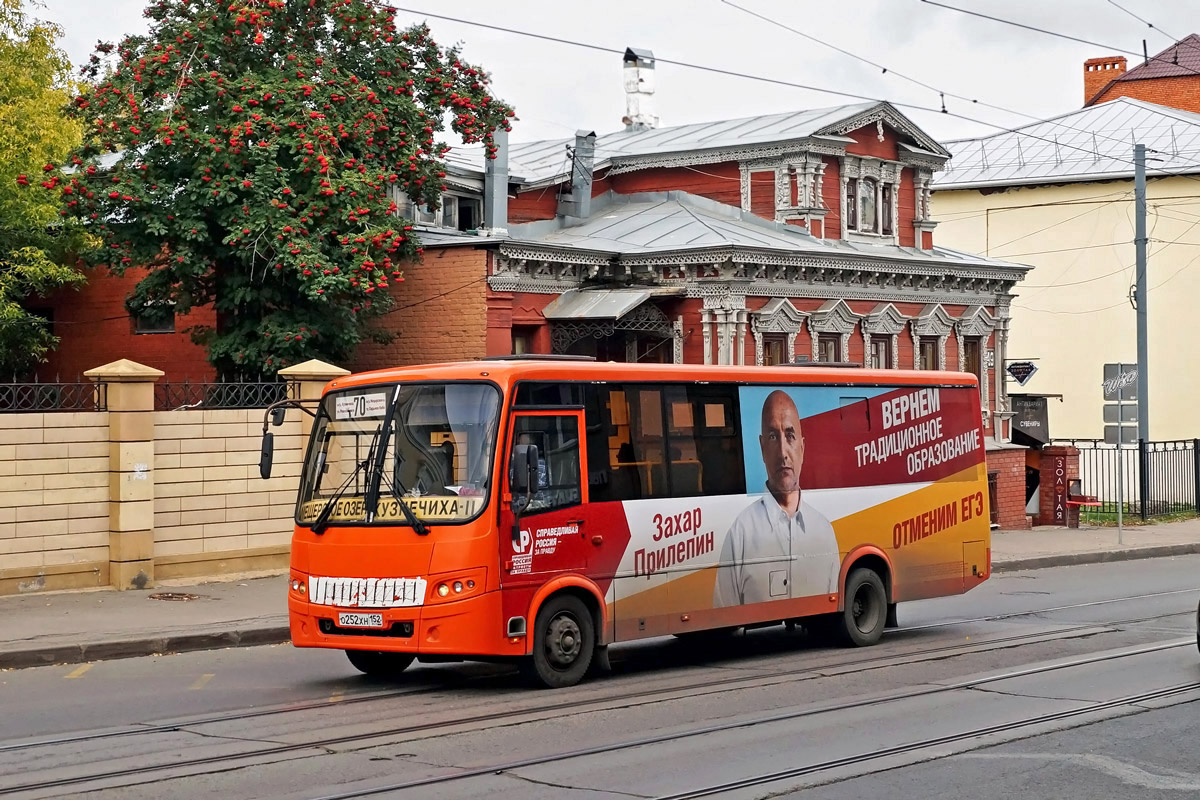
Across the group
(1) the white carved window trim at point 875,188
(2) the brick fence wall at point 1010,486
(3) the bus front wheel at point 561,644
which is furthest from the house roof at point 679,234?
(3) the bus front wheel at point 561,644

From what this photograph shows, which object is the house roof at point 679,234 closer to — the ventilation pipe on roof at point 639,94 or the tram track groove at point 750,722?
the ventilation pipe on roof at point 639,94

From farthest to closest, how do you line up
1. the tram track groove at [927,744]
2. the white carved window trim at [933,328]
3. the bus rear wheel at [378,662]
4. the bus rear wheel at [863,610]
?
the white carved window trim at [933,328] < the bus rear wheel at [863,610] < the bus rear wheel at [378,662] < the tram track groove at [927,744]

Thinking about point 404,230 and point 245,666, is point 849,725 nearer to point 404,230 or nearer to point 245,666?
point 245,666

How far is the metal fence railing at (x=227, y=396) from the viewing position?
59.7ft

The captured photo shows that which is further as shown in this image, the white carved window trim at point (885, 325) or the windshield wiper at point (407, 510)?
the white carved window trim at point (885, 325)

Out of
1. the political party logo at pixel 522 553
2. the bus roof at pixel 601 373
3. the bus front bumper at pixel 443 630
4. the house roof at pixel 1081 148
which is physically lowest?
A: the bus front bumper at pixel 443 630

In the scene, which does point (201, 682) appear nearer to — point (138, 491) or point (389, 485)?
point (389, 485)

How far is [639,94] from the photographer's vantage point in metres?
38.1

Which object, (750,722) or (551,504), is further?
(551,504)

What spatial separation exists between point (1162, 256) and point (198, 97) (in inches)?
1343

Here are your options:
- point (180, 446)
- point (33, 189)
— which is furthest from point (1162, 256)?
point (180, 446)

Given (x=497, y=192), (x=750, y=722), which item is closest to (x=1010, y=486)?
(x=497, y=192)

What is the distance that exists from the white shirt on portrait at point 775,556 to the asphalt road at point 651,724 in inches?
25.5

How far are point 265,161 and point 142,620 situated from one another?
29.5 ft
